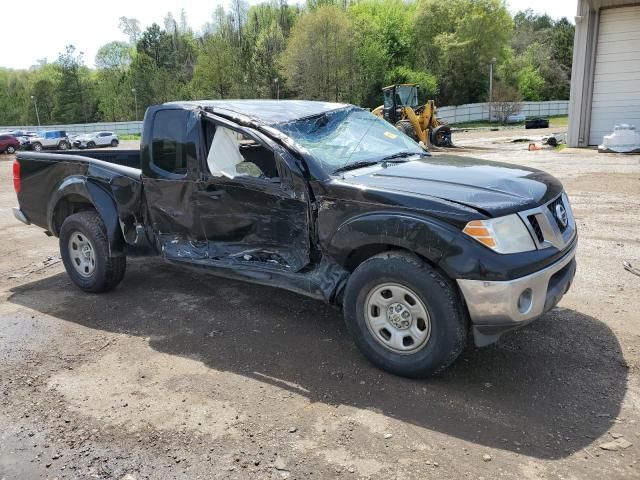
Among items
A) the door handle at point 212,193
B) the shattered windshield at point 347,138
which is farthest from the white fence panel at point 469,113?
the door handle at point 212,193

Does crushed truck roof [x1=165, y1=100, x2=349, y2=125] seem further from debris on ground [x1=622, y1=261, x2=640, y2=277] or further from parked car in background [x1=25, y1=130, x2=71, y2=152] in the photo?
parked car in background [x1=25, y1=130, x2=71, y2=152]

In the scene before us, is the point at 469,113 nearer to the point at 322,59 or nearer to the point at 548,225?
the point at 322,59

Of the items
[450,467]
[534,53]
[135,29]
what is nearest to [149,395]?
[450,467]

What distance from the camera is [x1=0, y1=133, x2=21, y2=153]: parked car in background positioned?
34963 mm

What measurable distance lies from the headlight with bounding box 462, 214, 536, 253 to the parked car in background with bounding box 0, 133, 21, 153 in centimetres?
3834

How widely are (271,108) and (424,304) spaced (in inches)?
91.5

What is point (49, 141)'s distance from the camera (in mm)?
38281

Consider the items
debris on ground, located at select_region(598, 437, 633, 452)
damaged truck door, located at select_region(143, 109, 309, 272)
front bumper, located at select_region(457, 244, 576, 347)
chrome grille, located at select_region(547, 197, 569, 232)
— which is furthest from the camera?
damaged truck door, located at select_region(143, 109, 309, 272)

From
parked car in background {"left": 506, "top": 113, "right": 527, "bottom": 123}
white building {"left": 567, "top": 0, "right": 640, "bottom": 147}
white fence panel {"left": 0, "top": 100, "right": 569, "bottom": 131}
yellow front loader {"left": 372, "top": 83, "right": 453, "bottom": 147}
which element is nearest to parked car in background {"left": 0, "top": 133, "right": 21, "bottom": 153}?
white fence panel {"left": 0, "top": 100, "right": 569, "bottom": 131}

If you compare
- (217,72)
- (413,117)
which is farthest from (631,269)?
(217,72)

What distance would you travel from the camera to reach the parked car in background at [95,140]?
40.0 m

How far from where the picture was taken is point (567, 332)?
170 inches

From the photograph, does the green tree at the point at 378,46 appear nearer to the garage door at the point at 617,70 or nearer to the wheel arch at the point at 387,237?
the garage door at the point at 617,70

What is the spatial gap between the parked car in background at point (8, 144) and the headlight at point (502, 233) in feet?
126
